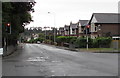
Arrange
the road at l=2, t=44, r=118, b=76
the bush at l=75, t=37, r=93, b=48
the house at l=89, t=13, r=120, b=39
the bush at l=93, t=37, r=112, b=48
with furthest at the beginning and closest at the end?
the house at l=89, t=13, r=120, b=39 < the bush at l=75, t=37, r=93, b=48 < the bush at l=93, t=37, r=112, b=48 < the road at l=2, t=44, r=118, b=76

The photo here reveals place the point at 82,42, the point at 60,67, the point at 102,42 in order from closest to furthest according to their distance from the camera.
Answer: the point at 60,67
the point at 102,42
the point at 82,42

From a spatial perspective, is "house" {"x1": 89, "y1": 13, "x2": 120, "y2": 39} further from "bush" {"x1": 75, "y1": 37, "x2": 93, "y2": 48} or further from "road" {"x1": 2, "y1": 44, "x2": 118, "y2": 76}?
"road" {"x1": 2, "y1": 44, "x2": 118, "y2": 76}

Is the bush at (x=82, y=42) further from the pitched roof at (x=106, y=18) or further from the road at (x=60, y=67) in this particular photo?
the road at (x=60, y=67)

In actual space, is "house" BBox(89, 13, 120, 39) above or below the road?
above

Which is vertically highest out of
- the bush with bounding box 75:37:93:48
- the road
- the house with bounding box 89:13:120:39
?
the house with bounding box 89:13:120:39

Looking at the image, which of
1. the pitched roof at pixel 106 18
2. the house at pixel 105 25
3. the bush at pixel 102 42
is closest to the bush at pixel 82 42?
the bush at pixel 102 42

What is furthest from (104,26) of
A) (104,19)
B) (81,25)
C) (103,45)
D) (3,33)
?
(3,33)

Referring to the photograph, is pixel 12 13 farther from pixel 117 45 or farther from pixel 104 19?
pixel 104 19

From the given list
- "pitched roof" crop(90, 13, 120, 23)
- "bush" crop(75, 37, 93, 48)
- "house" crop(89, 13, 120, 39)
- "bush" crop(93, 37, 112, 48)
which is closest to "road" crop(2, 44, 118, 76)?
"bush" crop(93, 37, 112, 48)

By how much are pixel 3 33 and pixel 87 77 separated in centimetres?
1751

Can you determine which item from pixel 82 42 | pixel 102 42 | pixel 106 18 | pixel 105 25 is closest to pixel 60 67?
pixel 102 42

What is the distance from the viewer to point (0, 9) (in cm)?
2502

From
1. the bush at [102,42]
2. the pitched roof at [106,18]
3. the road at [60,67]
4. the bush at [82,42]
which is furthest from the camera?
the pitched roof at [106,18]

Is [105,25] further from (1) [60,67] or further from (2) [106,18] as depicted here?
(1) [60,67]
